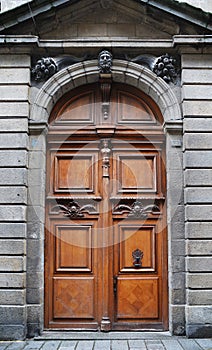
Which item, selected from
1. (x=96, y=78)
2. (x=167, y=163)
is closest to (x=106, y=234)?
(x=167, y=163)

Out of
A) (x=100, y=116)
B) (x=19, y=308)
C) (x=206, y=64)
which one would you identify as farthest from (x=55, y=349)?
(x=206, y=64)

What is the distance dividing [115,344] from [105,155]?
2781 mm

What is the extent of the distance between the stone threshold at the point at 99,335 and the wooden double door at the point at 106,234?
0.39ft

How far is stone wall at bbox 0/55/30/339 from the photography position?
6.66 meters

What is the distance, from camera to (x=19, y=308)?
6.65 meters

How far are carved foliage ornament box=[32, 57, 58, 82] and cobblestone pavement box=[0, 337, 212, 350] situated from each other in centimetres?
389

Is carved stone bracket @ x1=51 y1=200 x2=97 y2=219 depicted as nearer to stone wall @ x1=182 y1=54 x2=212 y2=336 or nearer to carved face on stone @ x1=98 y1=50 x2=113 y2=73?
stone wall @ x1=182 y1=54 x2=212 y2=336

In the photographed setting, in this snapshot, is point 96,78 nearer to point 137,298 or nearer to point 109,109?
point 109,109

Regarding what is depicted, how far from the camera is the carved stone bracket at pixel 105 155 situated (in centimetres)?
732

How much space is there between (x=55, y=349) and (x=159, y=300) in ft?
5.81

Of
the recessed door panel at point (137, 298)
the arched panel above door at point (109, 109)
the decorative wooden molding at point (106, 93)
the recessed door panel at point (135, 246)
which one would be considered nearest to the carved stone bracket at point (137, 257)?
the recessed door panel at point (135, 246)

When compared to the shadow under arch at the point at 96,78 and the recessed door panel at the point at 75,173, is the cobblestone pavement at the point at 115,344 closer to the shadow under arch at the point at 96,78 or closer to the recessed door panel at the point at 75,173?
the recessed door panel at the point at 75,173

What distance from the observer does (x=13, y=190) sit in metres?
6.92

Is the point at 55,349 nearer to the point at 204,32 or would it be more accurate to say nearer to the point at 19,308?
the point at 19,308
